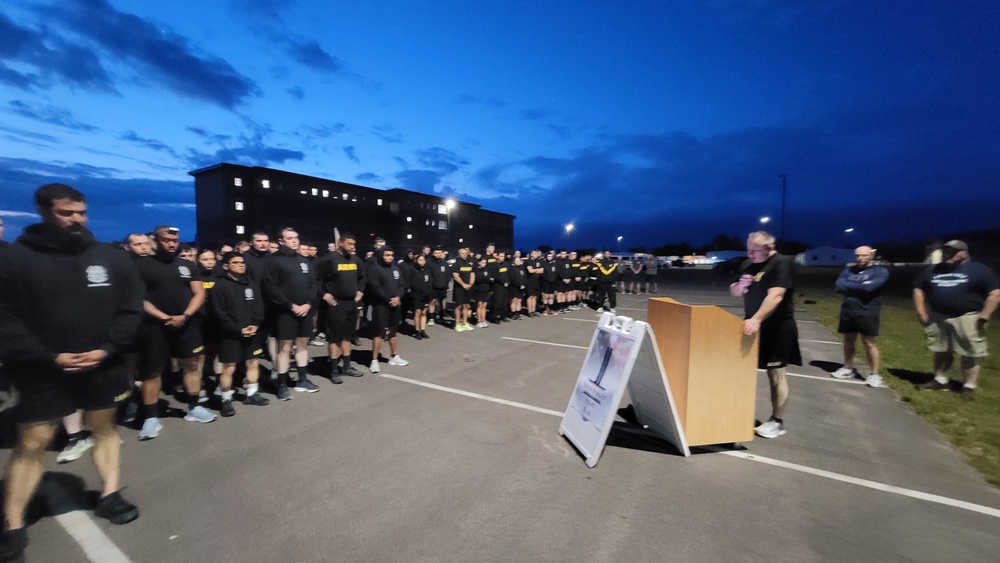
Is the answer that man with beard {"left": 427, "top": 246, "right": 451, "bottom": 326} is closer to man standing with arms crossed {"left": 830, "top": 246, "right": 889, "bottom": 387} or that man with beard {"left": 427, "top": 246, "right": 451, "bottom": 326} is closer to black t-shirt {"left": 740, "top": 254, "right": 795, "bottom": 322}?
black t-shirt {"left": 740, "top": 254, "right": 795, "bottom": 322}

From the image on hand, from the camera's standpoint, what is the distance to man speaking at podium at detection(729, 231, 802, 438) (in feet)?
13.2

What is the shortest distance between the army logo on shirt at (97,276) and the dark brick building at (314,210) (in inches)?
924

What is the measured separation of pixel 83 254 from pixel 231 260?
2.27 meters

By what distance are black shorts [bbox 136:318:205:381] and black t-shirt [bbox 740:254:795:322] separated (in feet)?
20.3

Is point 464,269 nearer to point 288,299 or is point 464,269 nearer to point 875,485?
point 288,299

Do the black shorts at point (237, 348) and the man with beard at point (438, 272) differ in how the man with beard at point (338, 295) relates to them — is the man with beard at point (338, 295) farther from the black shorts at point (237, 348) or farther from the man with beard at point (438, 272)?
the man with beard at point (438, 272)

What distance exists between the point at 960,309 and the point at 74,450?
10.5 meters

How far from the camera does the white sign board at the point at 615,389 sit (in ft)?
12.2

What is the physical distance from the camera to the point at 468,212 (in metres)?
57.5

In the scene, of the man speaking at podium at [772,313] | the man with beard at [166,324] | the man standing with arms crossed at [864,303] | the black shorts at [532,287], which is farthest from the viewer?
the black shorts at [532,287]

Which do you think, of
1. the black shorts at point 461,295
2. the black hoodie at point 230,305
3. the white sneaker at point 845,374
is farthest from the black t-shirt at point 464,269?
the white sneaker at point 845,374

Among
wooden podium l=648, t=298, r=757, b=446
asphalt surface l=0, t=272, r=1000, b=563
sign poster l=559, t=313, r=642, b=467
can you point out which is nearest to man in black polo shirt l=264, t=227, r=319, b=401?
asphalt surface l=0, t=272, r=1000, b=563

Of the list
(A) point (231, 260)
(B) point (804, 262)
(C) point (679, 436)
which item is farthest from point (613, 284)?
(B) point (804, 262)

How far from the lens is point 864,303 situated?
633 centimetres
